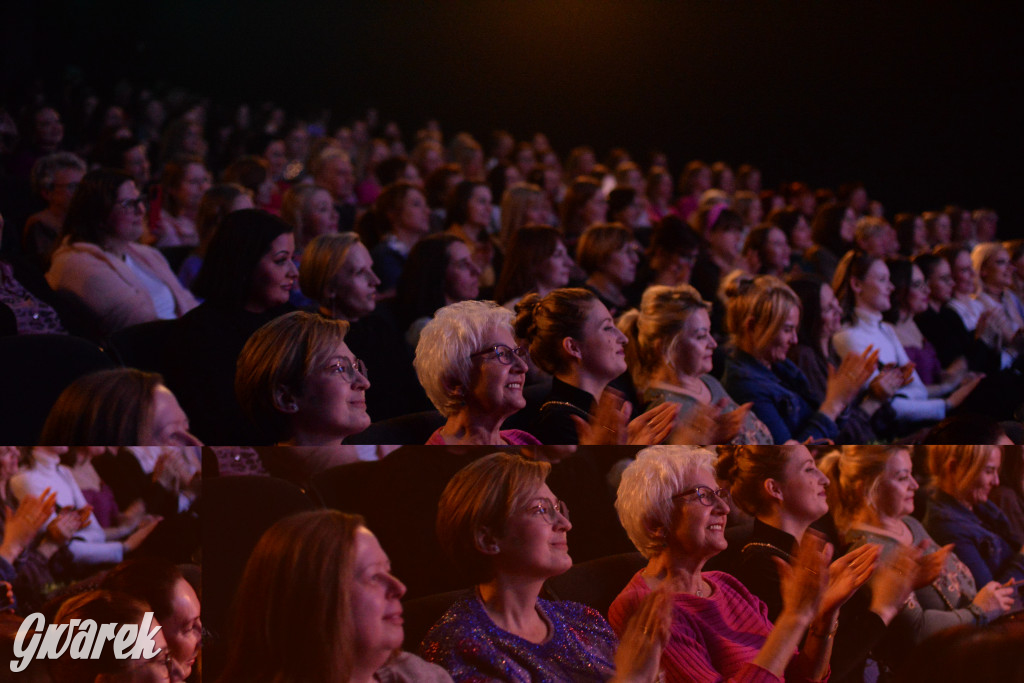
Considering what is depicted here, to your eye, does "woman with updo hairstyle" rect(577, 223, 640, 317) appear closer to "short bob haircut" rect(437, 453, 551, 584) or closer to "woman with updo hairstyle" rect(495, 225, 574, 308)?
"woman with updo hairstyle" rect(495, 225, 574, 308)

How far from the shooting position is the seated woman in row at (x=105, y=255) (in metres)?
2.97

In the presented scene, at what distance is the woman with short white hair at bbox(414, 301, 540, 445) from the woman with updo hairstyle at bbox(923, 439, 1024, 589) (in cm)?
74

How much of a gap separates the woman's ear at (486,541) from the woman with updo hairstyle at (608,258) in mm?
2446

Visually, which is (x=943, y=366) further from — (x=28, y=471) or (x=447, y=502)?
(x=28, y=471)

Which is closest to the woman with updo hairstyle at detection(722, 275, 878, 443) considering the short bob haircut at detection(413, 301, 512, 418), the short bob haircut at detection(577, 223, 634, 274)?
the short bob haircut at detection(577, 223, 634, 274)

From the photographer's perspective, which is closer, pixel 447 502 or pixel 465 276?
pixel 447 502

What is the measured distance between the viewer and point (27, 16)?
925 centimetres

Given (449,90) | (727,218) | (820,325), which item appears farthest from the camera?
(449,90)

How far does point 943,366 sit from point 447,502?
3539mm

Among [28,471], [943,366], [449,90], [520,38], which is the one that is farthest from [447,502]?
[449,90]

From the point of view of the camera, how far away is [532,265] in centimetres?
336

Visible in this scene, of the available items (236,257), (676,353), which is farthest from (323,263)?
(676,353)

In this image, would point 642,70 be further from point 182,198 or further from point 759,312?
point 759,312

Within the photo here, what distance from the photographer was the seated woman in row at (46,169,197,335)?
9.74 ft
